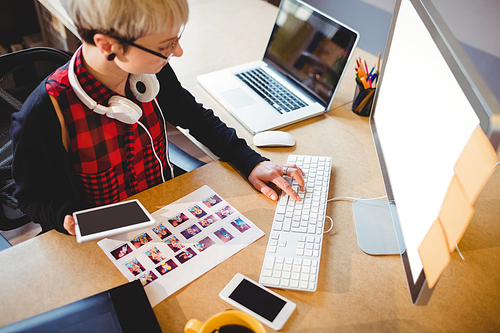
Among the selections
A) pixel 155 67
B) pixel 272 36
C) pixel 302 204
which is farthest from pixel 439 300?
pixel 272 36

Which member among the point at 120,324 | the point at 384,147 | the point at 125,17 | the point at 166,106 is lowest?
the point at 120,324

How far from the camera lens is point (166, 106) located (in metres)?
1.14

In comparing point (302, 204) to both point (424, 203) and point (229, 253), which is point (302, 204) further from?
point (424, 203)

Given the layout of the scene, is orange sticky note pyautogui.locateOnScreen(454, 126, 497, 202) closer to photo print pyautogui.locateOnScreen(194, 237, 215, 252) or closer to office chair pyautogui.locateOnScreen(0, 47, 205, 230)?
photo print pyautogui.locateOnScreen(194, 237, 215, 252)

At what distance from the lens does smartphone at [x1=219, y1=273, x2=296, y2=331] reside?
2.36 feet

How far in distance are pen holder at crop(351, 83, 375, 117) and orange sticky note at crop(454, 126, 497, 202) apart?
0.76 metres

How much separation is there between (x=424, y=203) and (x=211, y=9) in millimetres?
1639

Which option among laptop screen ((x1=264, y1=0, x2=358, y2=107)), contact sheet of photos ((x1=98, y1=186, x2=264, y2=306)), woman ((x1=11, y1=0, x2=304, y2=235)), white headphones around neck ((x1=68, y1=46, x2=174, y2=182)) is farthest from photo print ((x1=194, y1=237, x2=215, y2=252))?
laptop screen ((x1=264, y1=0, x2=358, y2=107))

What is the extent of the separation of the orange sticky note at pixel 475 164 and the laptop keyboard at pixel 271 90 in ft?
2.59

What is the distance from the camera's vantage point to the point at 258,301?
0.74 m

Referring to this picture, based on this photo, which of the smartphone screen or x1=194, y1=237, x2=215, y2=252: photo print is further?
x1=194, y1=237, x2=215, y2=252: photo print

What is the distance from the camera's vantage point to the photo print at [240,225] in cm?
90

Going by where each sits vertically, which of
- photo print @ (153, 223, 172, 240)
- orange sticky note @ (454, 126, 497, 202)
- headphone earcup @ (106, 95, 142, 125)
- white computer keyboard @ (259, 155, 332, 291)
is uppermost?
orange sticky note @ (454, 126, 497, 202)

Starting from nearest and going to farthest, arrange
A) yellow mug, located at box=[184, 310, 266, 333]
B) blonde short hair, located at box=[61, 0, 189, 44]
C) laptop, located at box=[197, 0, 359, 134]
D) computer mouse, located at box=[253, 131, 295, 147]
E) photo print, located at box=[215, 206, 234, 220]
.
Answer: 1. yellow mug, located at box=[184, 310, 266, 333]
2. blonde short hair, located at box=[61, 0, 189, 44]
3. photo print, located at box=[215, 206, 234, 220]
4. computer mouse, located at box=[253, 131, 295, 147]
5. laptop, located at box=[197, 0, 359, 134]
